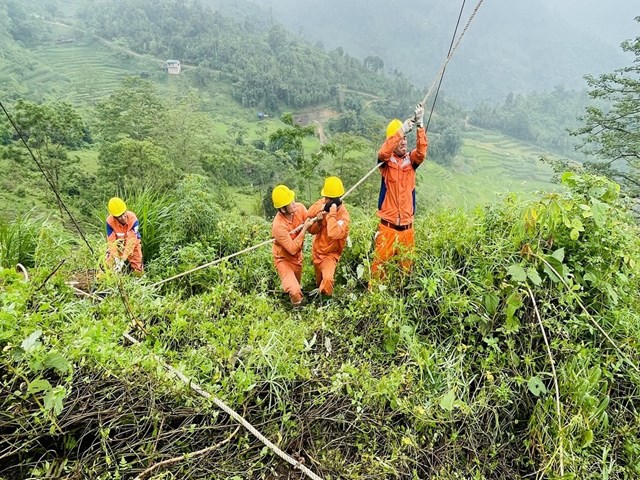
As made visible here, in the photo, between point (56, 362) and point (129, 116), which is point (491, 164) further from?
point (56, 362)

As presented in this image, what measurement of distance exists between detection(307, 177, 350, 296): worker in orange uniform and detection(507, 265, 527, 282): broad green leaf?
166 cm

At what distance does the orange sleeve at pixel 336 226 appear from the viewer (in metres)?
4.15

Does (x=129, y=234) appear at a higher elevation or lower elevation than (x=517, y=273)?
lower

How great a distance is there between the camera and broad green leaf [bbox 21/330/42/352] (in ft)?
7.12

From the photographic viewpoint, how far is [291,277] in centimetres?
425

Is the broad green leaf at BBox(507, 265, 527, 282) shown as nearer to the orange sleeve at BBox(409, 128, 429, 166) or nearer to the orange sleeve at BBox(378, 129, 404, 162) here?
the orange sleeve at BBox(409, 128, 429, 166)

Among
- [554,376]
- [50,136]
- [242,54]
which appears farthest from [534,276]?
[242,54]

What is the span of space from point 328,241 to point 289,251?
17.1 inches

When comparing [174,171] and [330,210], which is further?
[174,171]

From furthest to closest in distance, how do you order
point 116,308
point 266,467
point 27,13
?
1. point 27,13
2. point 116,308
3. point 266,467

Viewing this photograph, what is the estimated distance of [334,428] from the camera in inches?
105

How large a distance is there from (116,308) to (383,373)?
86.3 inches

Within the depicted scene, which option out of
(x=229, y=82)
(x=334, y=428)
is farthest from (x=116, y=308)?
(x=229, y=82)

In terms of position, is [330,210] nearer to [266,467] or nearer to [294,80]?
[266,467]
